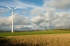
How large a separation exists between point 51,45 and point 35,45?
2806 mm

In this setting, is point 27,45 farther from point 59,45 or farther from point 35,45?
point 59,45

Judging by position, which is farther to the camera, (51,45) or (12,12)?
(12,12)

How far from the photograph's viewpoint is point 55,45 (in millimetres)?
26984

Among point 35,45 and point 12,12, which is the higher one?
point 12,12

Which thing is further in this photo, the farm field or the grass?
the farm field

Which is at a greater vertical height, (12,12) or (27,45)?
(12,12)

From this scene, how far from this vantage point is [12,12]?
74.0 m

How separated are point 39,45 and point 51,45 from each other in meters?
2.00

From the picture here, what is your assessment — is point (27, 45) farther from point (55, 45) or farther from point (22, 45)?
point (55, 45)

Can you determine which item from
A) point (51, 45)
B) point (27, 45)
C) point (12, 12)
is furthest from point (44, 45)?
point (12, 12)

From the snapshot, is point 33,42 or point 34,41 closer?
point 33,42

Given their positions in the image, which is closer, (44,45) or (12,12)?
(44,45)

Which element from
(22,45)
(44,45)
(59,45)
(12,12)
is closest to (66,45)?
(59,45)

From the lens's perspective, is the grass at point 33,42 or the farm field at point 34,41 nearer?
the grass at point 33,42
